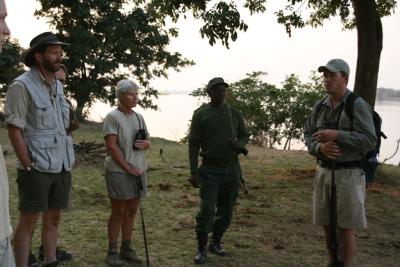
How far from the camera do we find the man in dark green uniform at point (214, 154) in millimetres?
4949

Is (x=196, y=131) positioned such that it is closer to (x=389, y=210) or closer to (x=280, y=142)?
(x=389, y=210)

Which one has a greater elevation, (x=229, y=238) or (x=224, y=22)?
(x=224, y=22)

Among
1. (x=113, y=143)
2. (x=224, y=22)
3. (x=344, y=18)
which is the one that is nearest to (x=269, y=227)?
(x=113, y=143)

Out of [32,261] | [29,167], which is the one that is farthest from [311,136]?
[32,261]

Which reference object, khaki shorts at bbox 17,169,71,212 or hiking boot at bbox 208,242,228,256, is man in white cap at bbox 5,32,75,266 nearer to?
khaki shorts at bbox 17,169,71,212

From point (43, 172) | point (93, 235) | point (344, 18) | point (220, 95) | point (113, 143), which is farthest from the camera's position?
point (344, 18)

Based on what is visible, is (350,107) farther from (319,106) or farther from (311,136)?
(311,136)

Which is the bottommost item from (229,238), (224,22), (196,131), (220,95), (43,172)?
(229,238)

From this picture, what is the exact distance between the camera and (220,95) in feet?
16.3

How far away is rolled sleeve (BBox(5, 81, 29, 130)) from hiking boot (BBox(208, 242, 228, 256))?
2402 millimetres

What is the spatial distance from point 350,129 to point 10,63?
18.8 metres

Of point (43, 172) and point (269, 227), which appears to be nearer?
point (43, 172)

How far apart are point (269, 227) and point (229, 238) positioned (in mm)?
756

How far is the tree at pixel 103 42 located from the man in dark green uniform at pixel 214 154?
16519mm
